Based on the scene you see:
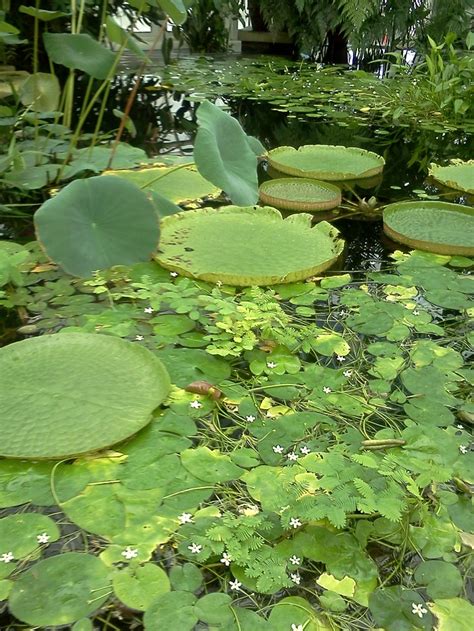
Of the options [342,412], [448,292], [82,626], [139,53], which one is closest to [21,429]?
[82,626]

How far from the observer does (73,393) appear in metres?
1.01

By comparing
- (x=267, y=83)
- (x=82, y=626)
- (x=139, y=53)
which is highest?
(x=139, y=53)

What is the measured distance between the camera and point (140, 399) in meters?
1.01

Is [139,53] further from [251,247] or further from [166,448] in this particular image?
[166,448]

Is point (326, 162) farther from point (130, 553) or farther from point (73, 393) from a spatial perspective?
point (130, 553)

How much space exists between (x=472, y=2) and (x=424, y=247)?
13.2 feet

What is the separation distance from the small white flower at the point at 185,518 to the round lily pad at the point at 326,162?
1568 mm

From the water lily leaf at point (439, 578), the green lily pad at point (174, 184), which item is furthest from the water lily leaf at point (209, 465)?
the green lily pad at point (174, 184)

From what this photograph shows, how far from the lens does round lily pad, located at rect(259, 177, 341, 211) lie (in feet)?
6.30

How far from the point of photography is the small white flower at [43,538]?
79cm

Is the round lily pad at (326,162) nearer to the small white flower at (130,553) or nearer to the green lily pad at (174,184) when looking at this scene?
the green lily pad at (174,184)

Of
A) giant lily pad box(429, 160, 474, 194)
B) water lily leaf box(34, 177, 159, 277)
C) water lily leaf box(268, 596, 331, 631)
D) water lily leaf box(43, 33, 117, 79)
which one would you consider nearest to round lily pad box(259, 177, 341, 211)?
giant lily pad box(429, 160, 474, 194)

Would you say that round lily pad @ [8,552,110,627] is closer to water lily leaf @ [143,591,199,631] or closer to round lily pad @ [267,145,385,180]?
water lily leaf @ [143,591,199,631]

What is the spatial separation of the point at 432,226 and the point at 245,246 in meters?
0.59
